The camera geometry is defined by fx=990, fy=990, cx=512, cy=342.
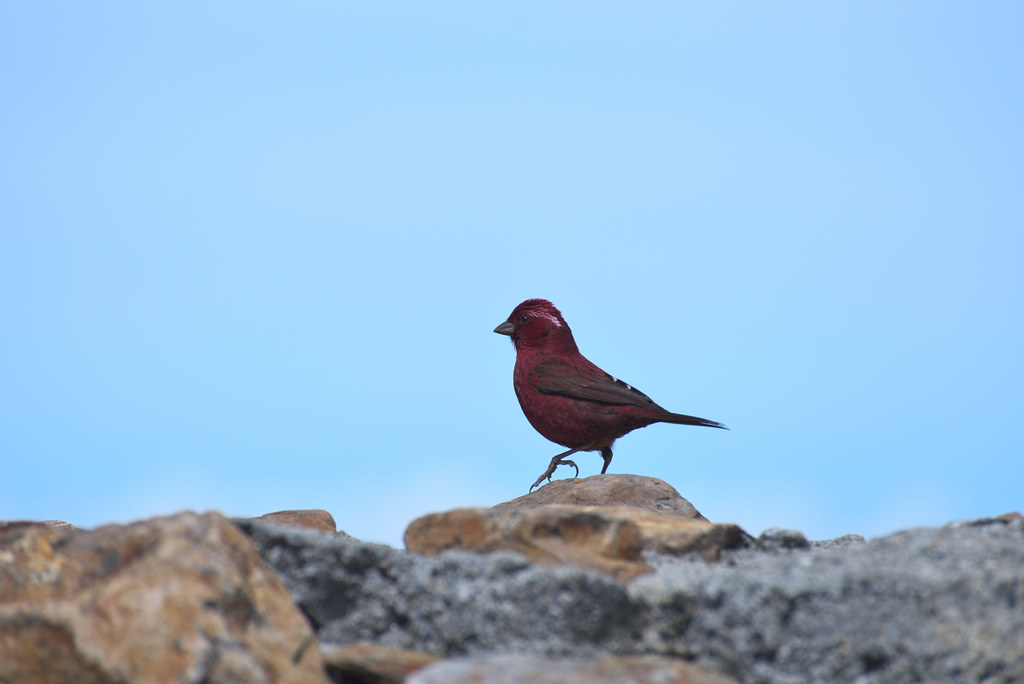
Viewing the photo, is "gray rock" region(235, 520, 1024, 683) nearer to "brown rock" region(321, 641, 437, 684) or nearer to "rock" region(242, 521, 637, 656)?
"rock" region(242, 521, 637, 656)

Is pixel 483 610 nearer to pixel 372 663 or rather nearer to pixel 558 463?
pixel 372 663

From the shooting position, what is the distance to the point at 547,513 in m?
3.56

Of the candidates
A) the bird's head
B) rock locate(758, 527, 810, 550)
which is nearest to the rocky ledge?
rock locate(758, 527, 810, 550)

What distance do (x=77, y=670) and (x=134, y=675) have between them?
9.4 inches

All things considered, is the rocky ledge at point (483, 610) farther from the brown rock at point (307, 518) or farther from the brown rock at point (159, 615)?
the brown rock at point (307, 518)

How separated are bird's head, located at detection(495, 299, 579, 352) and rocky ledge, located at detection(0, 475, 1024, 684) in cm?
484

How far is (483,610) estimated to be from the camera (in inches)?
120

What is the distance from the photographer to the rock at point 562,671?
254 centimetres

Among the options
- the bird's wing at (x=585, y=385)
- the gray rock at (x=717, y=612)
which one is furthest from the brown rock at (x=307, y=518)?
the bird's wing at (x=585, y=385)

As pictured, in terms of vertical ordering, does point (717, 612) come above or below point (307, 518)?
below

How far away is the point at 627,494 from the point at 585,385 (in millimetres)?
2473

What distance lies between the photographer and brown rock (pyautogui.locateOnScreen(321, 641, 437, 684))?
283cm

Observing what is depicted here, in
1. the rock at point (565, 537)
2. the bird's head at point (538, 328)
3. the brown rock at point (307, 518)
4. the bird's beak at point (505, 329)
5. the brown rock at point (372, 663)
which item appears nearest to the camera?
the brown rock at point (372, 663)

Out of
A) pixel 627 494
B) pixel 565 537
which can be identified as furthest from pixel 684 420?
pixel 565 537
